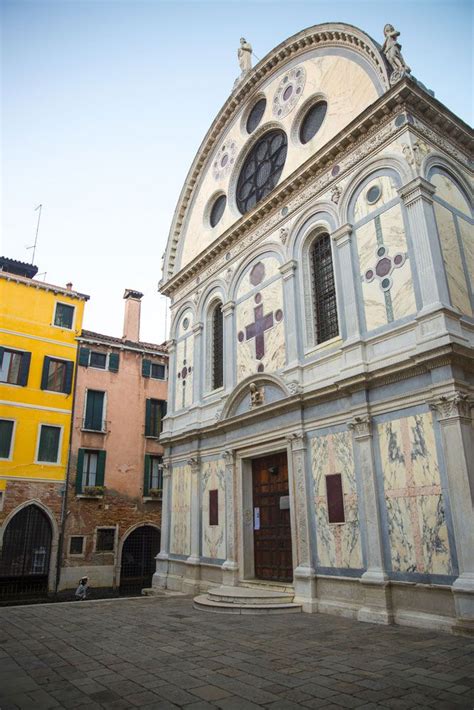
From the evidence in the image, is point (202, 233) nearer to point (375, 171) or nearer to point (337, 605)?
point (375, 171)

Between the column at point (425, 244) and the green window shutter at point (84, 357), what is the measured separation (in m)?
17.0

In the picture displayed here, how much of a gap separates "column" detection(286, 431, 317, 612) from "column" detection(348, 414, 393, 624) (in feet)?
4.92

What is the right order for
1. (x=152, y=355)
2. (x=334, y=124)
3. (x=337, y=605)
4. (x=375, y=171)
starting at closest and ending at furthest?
(x=337, y=605), (x=375, y=171), (x=334, y=124), (x=152, y=355)

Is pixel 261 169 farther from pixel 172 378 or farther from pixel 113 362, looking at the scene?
pixel 113 362

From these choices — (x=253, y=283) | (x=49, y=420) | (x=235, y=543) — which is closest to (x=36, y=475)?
(x=49, y=420)

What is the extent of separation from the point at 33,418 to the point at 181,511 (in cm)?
875

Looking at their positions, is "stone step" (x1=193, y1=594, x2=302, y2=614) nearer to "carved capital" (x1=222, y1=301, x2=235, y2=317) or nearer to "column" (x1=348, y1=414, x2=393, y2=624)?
"column" (x1=348, y1=414, x2=393, y2=624)

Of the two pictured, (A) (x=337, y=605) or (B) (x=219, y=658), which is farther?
(A) (x=337, y=605)

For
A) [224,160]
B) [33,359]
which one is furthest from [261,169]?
[33,359]

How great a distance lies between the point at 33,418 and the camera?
21.6m

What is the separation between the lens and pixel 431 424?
30.3 feet

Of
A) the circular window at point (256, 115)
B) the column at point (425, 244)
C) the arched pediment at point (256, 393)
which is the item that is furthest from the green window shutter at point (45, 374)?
the column at point (425, 244)

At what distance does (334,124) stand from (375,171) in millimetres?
2582

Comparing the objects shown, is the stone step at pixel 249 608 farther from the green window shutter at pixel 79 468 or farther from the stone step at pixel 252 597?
the green window shutter at pixel 79 468
